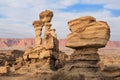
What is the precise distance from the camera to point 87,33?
2497 cm

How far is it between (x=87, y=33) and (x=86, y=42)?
0.76 metres

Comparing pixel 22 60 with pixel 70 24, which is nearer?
pixel 70 24

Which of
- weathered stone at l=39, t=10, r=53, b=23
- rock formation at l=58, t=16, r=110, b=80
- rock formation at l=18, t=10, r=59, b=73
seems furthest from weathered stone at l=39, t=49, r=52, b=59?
rock formation at l=58, t=16, r=110, b=80

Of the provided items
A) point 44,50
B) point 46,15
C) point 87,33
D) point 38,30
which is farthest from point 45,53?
point 87,33

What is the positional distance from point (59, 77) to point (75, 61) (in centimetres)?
300

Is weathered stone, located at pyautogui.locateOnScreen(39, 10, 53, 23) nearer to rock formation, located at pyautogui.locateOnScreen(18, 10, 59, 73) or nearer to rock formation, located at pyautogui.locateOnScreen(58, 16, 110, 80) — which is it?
rock formation, located at pyautogui.locateOnScreen(18, 10, 59, 73)

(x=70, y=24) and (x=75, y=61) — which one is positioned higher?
(x=70, y=24)

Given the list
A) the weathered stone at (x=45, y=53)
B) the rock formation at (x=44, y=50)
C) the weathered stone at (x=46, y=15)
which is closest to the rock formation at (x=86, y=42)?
the rock formation at (x=44, y=50)

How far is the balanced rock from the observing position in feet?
79.9

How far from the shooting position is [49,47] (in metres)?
38.1

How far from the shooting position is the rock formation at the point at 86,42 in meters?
24.4

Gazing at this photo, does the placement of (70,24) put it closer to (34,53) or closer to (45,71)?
(45,71)

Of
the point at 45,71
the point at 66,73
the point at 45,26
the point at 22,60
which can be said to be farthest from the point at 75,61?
the point at 22,60

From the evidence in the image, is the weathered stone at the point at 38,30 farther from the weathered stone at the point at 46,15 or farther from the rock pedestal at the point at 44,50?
the weathered stone at the point at 46,15
